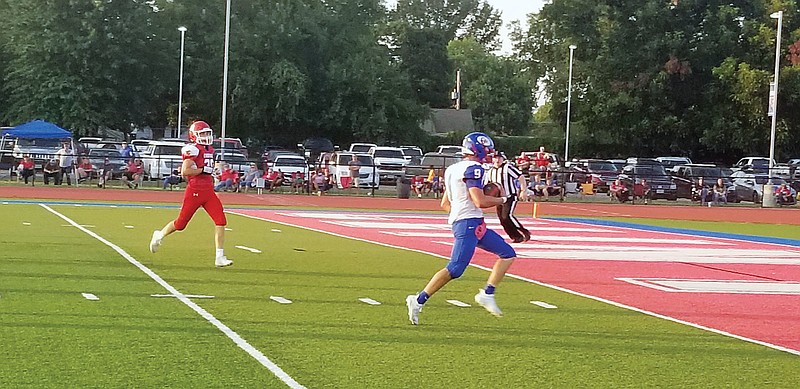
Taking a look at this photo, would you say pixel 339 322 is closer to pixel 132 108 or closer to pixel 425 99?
pixel 132 108

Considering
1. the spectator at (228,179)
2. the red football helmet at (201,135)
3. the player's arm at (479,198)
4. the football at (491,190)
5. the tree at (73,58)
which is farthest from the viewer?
the tree at (73,58)

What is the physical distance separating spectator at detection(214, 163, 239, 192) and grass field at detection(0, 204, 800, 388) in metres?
21.5

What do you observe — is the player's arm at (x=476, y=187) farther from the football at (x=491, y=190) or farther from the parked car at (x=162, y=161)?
the parked car at (x=162, y=161)

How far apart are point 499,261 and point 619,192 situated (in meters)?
28.9

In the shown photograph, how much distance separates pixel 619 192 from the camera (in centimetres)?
3828

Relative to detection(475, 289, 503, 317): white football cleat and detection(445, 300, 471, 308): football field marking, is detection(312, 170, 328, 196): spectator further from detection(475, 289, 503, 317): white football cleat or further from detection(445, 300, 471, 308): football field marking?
detection(475, 289, 503, 317): white football cleat

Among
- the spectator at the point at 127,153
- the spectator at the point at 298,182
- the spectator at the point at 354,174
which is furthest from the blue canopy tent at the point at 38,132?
the spectator at the point at 354,174

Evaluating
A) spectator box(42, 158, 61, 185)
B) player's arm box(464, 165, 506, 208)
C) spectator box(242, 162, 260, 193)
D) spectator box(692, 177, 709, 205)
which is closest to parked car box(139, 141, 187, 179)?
spectator box(242, 162, 260, 193)

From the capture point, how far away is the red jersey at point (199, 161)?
13492 millimetres

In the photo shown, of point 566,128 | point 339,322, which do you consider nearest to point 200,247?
point 339,322

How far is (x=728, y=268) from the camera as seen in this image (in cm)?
1599

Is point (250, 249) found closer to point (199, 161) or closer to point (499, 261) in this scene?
point (199, 161)

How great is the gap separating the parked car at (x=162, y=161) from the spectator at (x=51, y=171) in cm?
317

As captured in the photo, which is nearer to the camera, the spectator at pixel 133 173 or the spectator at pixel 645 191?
the spectator at pixel 133 173
